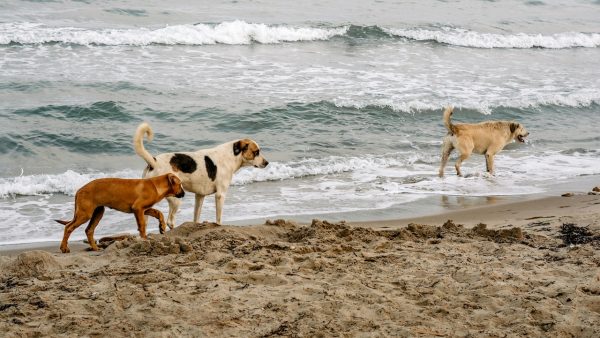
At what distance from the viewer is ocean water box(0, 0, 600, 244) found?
11492 millimetres

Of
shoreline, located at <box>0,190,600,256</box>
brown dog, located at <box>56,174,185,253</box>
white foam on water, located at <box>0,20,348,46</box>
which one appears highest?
white foam on water, located at <box>0,20,348,46</box>

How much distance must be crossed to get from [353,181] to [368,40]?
14365 millimetres

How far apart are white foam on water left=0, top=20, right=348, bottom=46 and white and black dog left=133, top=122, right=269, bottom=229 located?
46.9 feet

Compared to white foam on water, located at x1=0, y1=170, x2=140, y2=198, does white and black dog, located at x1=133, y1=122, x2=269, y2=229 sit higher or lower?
higher

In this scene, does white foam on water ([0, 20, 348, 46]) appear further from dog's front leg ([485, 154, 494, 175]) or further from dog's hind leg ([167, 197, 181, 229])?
dog's hind leg ([167, 197, 181, 229])

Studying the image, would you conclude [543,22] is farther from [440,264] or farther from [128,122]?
[440,264]

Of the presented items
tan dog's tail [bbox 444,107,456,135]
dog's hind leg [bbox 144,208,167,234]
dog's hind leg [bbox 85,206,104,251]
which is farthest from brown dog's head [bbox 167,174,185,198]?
tan dog's tail [bbox 444,107,456,135]

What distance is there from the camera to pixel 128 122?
15562mm

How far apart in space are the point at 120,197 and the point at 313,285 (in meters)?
2.54

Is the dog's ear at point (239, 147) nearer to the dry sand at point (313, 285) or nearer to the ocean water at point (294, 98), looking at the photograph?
the ocean water at point (294, 98)

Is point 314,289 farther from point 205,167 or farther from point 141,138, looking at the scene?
point 205,167

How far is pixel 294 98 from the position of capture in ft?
58.5

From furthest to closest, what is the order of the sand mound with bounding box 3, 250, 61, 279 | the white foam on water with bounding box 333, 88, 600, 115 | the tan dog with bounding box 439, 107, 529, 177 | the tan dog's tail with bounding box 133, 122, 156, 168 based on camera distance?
A: the white foam on water with bounding box 333, 88, 600, 115 < the tan dog with bounding box 439, 107, 529, 177 < the tan dog's tail with bounding box 133, 122, 156, 168 < the sand mound with bounding box 3, 250, 61, 279

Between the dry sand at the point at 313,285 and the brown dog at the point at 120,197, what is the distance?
273 mm
